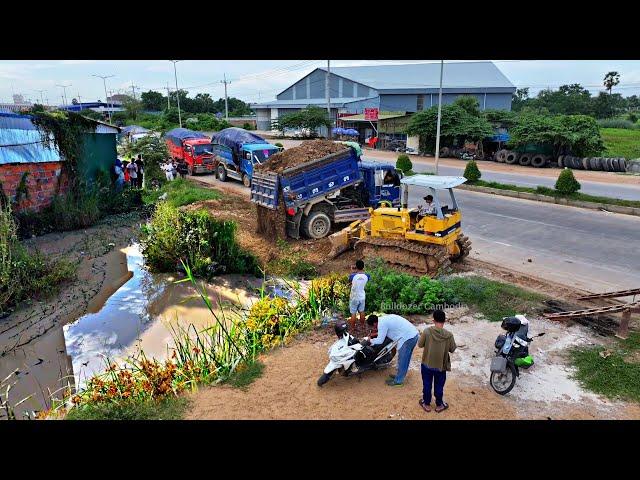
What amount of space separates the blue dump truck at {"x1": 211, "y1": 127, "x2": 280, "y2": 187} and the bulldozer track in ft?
33.4

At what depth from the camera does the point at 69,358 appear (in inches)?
292

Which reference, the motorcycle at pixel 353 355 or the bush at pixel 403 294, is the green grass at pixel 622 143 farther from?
the motorcycle at pixel 353 355

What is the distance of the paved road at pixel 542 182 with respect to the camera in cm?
1853

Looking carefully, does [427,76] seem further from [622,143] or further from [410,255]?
[410,255]

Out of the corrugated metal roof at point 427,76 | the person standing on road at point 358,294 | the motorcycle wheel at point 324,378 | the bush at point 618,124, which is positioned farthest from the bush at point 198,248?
the bush at point 618,124

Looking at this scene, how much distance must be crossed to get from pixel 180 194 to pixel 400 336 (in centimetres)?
1353

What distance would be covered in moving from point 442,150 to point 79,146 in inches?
961

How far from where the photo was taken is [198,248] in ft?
35.4

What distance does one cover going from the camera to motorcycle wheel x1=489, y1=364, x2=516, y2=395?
5.64 m

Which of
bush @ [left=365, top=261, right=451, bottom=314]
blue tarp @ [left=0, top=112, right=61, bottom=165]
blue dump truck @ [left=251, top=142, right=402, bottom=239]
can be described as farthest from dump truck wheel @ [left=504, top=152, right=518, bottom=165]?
blue tarp @ [left=0, top=112, right=61, bottom=165]

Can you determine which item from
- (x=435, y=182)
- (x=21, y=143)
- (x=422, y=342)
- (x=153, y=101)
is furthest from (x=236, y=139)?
(x=153, y=101)

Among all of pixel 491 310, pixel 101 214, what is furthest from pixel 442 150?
pixel 491 310
